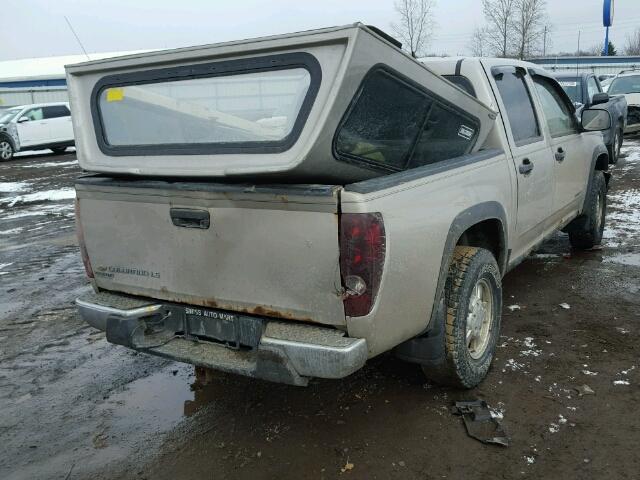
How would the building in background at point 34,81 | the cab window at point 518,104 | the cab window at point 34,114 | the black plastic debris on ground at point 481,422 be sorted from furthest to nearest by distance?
1. the building in background at point 34,81
2. the cab window at point 34,114
3. the cab window at point 518,104
4. the black plastic debris on ground at point 481,422

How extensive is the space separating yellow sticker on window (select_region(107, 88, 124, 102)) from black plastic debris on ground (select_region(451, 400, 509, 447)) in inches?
99.6

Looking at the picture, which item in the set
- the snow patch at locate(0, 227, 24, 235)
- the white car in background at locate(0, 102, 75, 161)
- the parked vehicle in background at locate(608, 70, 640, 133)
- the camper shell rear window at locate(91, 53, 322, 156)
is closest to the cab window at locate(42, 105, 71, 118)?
the white car in background at locate(0, 102, 75, 161)

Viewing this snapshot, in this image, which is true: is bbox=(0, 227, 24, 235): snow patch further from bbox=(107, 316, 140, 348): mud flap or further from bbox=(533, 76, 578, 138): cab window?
bbox=(533, 76, 578, 138): cab window

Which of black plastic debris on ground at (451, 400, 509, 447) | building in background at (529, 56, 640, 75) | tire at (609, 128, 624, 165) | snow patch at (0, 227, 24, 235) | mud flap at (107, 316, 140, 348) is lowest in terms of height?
snow patch at (0, 227, 24, 235)

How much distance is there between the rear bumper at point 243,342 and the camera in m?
2.51

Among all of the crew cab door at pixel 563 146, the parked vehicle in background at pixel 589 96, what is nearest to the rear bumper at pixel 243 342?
the crew cab door at pixel 563 146

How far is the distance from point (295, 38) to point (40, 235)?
7.00 metres

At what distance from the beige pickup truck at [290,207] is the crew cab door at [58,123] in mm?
19288

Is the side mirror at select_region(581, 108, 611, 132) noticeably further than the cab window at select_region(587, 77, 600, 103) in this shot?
No

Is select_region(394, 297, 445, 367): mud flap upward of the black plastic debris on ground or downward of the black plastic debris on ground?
upward

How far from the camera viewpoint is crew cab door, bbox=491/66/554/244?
4020mm

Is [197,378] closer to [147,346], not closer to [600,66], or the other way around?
[147,346]

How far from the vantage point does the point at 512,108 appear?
4.19 m

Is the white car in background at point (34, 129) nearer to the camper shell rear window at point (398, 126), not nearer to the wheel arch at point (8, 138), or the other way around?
the wheel arch at point (8, 138)
